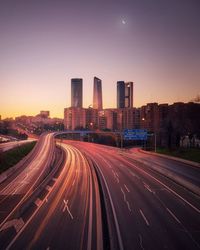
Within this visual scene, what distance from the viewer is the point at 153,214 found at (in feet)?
79.5

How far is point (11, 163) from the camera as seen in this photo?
2436 inches

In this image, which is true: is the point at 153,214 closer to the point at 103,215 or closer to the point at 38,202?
the point at 103,215

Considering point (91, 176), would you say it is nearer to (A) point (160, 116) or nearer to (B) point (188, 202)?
(B) point (188, 202)

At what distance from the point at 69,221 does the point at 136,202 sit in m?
8.28

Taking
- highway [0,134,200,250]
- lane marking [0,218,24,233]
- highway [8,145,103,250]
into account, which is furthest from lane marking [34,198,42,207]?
lane marking [0,218,24,233]

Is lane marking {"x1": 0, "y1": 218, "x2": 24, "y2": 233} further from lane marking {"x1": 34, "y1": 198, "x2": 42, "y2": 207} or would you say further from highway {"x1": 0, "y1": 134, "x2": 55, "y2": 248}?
lane marking {"x1": 34, "y1": 198, "x2": 42, "y2": 207}

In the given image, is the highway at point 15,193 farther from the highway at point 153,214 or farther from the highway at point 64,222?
the highway at point 153,214

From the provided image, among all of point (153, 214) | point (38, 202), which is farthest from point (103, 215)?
point (38, 202)

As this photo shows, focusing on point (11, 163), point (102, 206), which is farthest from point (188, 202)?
point (11, 163)

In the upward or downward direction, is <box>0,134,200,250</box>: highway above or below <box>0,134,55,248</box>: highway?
above

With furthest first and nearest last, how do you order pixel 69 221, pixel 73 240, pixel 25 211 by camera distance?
pixel 25 211, pixel 69 221, pixel 73 240

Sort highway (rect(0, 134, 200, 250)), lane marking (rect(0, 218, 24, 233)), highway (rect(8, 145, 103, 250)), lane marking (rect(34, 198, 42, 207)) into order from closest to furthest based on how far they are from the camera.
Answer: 1. highway (rect(8, 145, 103, 250))
2. highway (rect(0, 134, 200, 250))
3. lane marking (rect(0, 218, 24, 233))
4. lane marking (rect(34, 198, 42, 207))

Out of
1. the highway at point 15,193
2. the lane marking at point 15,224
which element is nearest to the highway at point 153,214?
the lane marking at point 15,224

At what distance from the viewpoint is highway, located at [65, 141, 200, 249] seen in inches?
738
